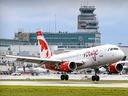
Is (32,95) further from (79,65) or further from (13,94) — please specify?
(79,65)

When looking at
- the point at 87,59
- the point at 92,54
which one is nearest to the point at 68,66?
the point at 87,59

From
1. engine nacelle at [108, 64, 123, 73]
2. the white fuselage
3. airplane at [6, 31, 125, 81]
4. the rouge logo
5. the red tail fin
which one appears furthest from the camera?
the red tail fin

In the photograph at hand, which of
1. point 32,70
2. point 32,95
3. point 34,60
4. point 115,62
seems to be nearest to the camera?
point 32,95

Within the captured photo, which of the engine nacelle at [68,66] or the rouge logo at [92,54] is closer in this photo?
the engine nacelle at [68,66]

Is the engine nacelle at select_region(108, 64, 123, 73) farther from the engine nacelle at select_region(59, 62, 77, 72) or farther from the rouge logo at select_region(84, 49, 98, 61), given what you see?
the engine nacelle at select_region(59, 62, 77, 72)

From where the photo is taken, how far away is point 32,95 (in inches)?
1732

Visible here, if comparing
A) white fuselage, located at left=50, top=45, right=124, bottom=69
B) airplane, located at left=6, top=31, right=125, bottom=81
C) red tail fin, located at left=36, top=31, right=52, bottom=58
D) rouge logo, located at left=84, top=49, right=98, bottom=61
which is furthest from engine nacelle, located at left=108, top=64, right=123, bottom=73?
red tail fin, located at left=36, top=31, right=52, bottom=58

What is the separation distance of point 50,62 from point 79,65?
4.15 metres

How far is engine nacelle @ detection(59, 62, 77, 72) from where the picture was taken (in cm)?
7344

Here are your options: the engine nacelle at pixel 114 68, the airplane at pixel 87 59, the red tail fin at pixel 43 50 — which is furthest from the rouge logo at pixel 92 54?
the red tail fin at pixel 43 50

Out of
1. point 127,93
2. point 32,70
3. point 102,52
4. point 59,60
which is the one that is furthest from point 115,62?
point 32,70

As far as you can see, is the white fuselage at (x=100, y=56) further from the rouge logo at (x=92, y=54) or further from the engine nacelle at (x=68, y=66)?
the engine nacelle at (x=68, y=66)

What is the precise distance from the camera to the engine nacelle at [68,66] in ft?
241

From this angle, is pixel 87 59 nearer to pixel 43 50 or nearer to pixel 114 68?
pixel 114 68
